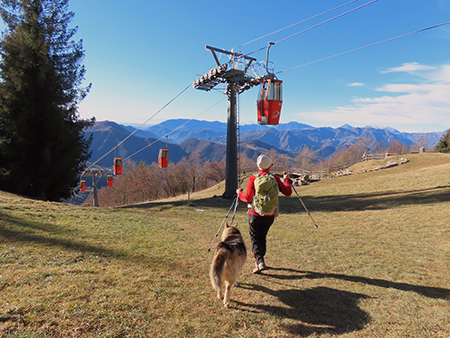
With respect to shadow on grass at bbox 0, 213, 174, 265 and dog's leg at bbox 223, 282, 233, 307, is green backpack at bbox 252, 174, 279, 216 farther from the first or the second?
shadow on grass at bbox 0, 213, 174, 265

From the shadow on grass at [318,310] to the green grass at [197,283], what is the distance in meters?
0.02

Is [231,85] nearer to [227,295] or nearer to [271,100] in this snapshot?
[271,100]

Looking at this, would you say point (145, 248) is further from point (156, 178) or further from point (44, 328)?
point (156, 178)

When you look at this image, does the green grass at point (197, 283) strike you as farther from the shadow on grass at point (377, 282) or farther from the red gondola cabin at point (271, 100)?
the red gondola cabin at point (271, 100)

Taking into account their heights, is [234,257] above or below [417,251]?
above

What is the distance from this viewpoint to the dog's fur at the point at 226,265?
3.87 metres

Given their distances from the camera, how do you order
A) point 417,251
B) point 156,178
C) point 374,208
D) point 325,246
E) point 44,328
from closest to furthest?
point 44,328 < point 417,251 < point 325,246 < point 374,208 < point 156,178

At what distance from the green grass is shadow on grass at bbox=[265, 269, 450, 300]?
0.08ft

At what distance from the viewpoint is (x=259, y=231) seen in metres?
5.62

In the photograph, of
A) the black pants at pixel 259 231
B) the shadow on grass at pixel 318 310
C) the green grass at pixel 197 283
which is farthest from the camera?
the black pants at pixel 259 231

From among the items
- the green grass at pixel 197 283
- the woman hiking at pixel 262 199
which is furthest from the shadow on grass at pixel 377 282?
the woman hiking at pixel 262 199

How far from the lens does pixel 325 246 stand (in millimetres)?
8383

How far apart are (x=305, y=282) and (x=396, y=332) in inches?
74.6

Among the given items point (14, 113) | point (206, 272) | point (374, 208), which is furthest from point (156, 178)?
point (206, 272)
